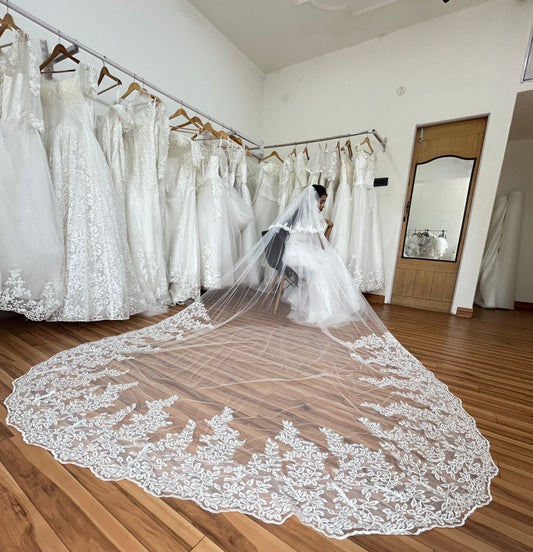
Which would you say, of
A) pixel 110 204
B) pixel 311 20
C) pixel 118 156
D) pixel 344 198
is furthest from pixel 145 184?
pixel 311 20

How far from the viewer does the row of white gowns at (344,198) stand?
9.94ft

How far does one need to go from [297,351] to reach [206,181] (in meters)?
1.88

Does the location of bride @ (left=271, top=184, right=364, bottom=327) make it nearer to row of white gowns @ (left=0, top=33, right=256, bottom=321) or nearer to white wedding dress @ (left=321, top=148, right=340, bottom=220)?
white wedding dress @ (left=321, top=148, right=340, bottom=220)

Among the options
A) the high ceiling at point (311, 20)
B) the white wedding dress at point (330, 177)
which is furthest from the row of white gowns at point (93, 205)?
the high ceiling at point (311, 20)

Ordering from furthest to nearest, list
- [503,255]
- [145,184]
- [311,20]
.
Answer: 1. [503,255]
2. [311,20]
3. [145,184]

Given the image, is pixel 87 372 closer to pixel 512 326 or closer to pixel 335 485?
pixel 335 485

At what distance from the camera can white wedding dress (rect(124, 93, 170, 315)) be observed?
6.54 feet

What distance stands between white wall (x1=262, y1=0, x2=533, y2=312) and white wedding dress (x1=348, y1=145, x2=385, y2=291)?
0.87 feet

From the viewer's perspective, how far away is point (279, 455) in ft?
2.58

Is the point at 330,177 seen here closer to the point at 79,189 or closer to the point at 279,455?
the point at 79,189

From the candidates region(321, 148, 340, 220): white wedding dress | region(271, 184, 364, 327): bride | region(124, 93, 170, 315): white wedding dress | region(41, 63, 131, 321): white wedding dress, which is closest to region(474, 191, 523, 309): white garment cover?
region(321, 148, 340, 220): white wedding dress

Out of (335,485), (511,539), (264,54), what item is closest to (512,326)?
(511,539)

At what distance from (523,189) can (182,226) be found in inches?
209

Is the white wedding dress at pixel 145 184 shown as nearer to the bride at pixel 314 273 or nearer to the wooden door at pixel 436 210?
the bride at pixel 314 273
